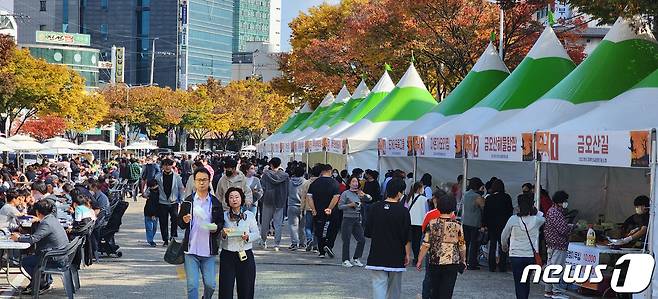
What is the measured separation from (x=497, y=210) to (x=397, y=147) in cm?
602

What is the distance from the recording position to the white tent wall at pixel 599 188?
1695cm

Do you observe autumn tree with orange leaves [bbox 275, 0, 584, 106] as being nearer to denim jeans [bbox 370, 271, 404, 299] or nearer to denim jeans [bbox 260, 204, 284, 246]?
denim jeans [bbox 260, 204, 284, 246]

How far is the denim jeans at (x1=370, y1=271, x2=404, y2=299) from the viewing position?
9.98 metres

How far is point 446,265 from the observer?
388 inches

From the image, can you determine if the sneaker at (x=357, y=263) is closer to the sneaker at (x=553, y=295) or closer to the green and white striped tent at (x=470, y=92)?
the sneaker at (x=553, y=295)

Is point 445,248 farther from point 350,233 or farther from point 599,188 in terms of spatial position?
point 599,188

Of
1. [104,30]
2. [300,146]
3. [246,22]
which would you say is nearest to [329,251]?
[300,146]

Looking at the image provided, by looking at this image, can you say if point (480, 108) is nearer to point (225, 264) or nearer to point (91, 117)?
point (225, 264)

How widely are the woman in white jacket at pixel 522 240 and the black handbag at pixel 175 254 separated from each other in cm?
395

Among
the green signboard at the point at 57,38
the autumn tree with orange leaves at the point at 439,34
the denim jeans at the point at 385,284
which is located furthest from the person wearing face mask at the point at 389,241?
the green signboard at the point at 57,38

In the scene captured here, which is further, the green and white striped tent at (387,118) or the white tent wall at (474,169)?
the green and white striped tent at (387,118)

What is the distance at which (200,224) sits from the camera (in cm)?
970

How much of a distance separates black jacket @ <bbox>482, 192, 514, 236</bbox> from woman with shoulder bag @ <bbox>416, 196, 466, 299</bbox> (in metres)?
5.48

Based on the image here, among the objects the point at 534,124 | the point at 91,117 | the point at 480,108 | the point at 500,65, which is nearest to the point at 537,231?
the point at 534,124
